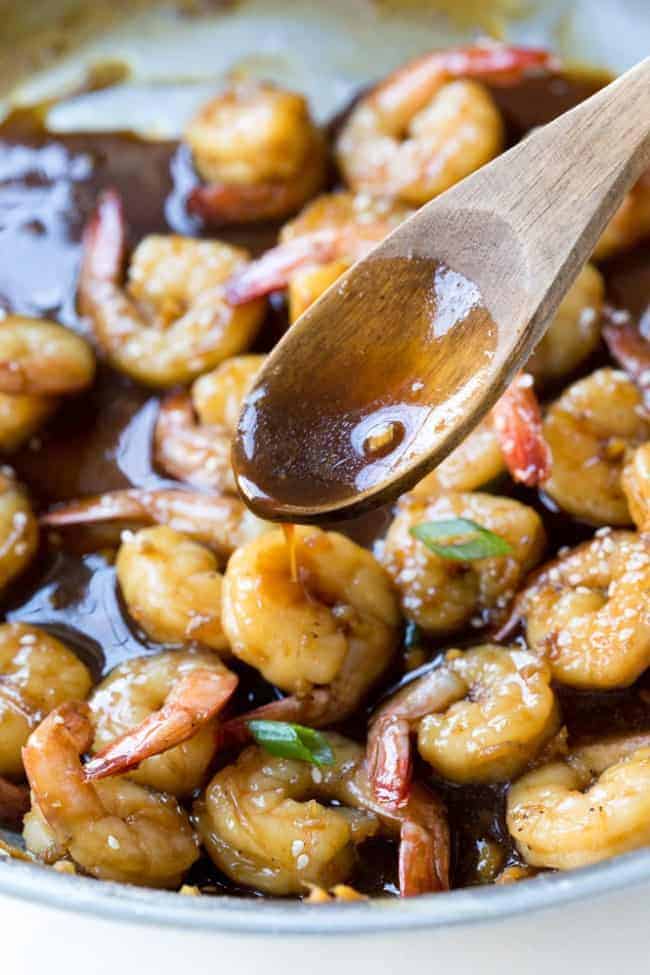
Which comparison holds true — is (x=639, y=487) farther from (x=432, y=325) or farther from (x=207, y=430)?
(x=207, y=430)

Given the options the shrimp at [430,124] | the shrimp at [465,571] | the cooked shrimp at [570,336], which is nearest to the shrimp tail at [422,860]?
the shrimp at [465,571]

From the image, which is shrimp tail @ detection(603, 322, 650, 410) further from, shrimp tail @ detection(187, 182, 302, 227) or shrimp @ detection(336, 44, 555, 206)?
shrimp tail @ detection(187, 182, 302, 227)

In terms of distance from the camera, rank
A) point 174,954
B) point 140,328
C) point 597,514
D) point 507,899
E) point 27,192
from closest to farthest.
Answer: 1. point 507,899
2. point 174,954
3. point 597,514
4. point 140,328
5. point 27,192

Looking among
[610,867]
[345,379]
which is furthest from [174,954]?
[345,379]

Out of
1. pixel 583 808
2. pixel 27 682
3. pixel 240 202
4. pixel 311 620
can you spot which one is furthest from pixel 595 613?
pixel 240 202

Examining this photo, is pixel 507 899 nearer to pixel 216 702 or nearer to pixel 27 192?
pixel 216 702

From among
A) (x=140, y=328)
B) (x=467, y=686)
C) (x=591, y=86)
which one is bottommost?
(x=467, y=686)

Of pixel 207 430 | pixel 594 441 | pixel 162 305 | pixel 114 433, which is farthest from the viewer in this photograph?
Answer: pixel 162 305

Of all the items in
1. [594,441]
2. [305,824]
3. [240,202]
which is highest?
[240,202]
